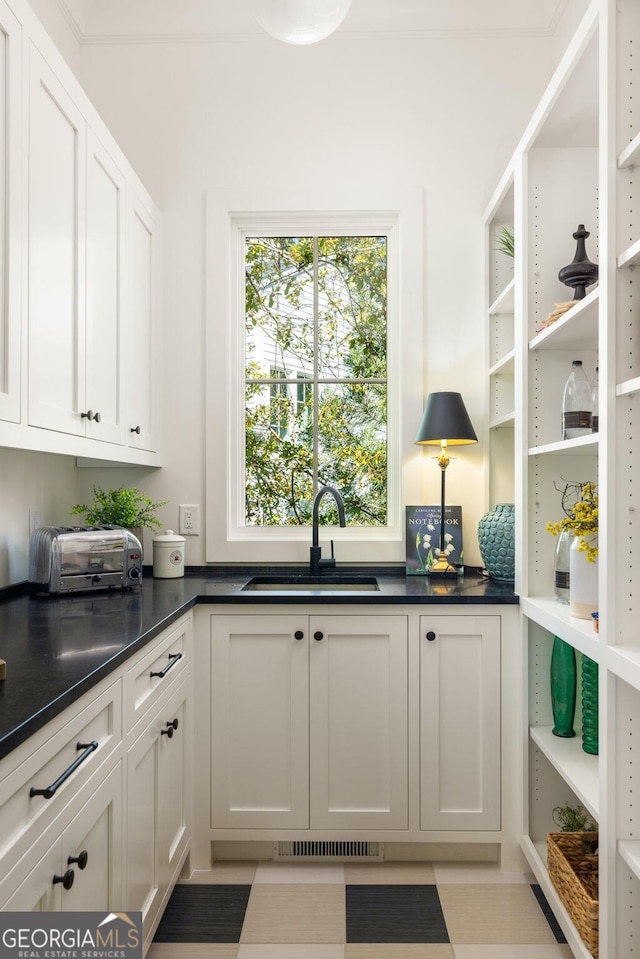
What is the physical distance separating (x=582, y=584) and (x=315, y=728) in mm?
964

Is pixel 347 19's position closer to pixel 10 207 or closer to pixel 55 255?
pixel 55 255

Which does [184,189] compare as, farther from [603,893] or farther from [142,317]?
[603,893]

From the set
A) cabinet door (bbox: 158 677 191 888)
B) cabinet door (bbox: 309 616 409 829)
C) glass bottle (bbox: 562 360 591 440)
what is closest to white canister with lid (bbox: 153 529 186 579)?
cabinet door (bbox: 158 677 191 888)

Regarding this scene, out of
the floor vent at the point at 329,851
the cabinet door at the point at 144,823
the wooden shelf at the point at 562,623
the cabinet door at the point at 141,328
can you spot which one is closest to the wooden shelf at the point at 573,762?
the wooden shelf at the point at 562,623

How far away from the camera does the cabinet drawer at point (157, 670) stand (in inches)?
60.3

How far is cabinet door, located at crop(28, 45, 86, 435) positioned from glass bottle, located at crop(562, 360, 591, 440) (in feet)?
4.48

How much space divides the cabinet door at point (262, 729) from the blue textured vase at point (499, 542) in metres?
0.72

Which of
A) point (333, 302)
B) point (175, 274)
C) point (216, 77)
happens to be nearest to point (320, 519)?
point (333, 302)

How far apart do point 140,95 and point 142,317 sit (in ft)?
3.39

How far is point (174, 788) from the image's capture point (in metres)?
1.92

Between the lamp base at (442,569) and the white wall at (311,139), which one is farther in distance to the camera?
the white wall at (311,139)

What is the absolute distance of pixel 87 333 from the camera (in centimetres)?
194

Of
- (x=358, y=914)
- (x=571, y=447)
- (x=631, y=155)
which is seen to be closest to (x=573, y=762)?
(x=358, y=914)

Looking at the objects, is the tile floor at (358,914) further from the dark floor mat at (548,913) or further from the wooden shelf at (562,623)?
the wooden shelf at (562,623)
